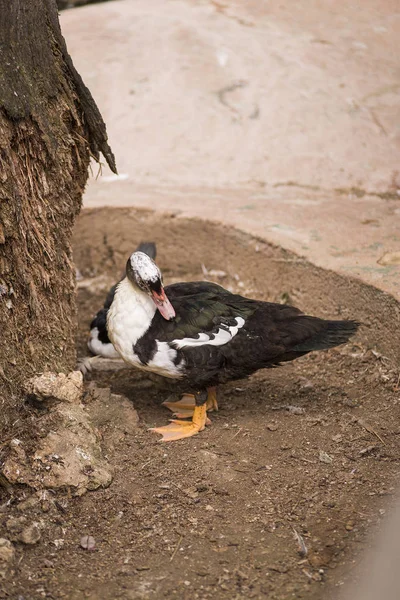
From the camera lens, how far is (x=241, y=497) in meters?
3.28

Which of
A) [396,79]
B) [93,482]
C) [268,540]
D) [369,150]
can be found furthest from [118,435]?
[396,79]

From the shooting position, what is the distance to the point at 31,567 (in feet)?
9.46

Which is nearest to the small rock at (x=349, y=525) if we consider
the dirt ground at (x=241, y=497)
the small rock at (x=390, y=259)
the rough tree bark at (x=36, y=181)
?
the dirt ground at (x=241, y=497)

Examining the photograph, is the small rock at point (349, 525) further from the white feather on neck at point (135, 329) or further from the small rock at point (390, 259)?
the small rock at point (390, 259)

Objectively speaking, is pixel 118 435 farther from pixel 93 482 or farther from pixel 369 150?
pixel 369 150

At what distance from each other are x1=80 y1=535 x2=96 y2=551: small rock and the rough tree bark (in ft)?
2.18

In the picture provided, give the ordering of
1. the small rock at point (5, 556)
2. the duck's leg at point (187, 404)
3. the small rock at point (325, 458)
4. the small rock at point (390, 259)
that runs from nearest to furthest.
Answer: the small rock at point (5, 556)
the small rock at point (325, 458)
the duck's leg at point (187, 404)
the small rock at point (390, 259)

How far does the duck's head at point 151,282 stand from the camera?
150 inches

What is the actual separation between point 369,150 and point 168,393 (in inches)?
118

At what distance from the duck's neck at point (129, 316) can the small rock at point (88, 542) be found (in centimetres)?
110

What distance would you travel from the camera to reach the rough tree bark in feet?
10.6

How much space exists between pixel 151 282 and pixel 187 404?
0.83 m

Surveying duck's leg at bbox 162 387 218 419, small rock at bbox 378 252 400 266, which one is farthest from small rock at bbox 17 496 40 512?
small rock at bbox 378 252 400 266

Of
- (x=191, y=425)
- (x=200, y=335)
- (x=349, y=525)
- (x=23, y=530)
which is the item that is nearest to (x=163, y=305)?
(x=200, y=335)
